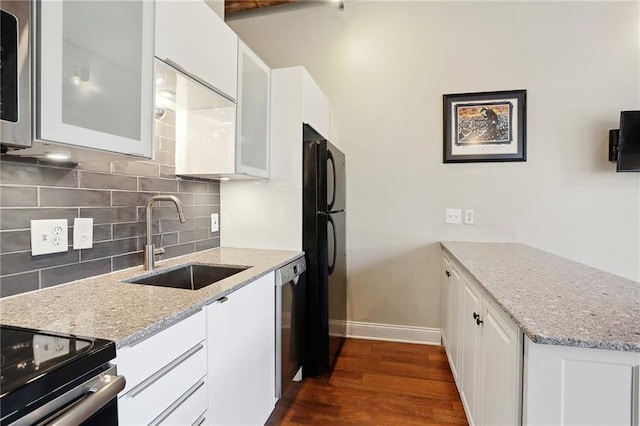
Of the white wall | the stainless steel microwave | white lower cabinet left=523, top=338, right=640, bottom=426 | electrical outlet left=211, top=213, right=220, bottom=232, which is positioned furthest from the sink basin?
the white wall

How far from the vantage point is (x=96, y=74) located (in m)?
0.99

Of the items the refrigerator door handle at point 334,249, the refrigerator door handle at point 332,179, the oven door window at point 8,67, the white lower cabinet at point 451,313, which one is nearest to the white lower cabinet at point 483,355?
the white lower cabinet at point 451,313

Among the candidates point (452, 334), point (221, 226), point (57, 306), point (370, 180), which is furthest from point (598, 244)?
point (57, 306)

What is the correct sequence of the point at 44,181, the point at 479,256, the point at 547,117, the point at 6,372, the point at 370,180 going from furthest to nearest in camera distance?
the point at 370,180, the point at 547,117, the point at 479,256, the point at 44,181, the point at 6,372

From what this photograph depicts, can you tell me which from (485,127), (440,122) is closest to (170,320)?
(440,122)

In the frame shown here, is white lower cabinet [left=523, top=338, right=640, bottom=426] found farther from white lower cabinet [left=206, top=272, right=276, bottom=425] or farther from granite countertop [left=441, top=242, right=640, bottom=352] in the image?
white lower cabinet [left=206, top=272, right=276, bottom=425]

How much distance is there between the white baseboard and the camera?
2.75 meters

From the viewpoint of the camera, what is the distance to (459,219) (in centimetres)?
266

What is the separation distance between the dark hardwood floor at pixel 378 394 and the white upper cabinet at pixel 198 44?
1804 mm

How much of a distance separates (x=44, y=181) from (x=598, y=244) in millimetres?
3382

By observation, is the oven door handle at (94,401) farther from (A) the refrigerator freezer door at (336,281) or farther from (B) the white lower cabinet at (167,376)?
(A) the refrigerator freezer door at (336,281)

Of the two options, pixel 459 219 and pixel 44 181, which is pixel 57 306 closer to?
pixel 44 181

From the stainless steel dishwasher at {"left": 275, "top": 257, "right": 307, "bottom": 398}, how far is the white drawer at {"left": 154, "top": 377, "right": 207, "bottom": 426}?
62 centimetres

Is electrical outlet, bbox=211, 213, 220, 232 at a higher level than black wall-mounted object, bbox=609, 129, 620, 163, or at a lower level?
lower
